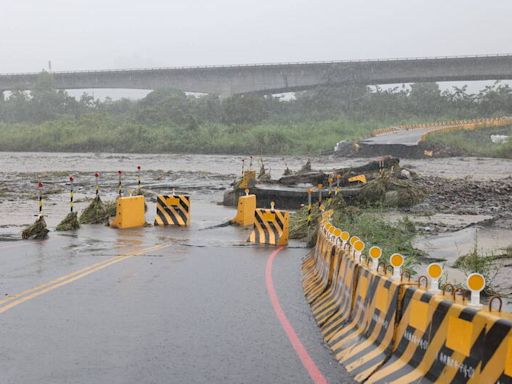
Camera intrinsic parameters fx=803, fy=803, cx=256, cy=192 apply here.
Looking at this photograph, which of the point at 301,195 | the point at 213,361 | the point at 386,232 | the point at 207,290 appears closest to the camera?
the point at 213,361

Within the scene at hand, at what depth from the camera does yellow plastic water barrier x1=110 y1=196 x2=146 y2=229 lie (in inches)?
864

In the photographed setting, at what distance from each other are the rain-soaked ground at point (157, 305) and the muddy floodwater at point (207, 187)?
16cm

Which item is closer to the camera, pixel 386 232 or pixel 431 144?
pixel 386 232

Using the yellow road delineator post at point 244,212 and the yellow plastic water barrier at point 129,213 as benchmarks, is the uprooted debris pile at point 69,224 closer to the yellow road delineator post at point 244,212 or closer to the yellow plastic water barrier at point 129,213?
the yellow plastic water barrier at point 129,213

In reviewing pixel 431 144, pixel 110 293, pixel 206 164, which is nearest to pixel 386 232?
pixel 110 293

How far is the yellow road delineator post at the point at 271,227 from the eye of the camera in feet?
63.7

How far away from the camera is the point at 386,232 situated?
1884cm

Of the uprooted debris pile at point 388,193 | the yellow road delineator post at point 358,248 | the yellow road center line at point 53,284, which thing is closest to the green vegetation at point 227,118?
the uprooted debris pile at point 388,193

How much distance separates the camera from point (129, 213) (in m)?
22.2

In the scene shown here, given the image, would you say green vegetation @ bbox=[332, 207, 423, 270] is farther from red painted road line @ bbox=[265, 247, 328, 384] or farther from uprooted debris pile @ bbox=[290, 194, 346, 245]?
red painted road line @ bbox=[265, 247, 328, 384]

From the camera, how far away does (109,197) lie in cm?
3391

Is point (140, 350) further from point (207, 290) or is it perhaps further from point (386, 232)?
point (386, 232)

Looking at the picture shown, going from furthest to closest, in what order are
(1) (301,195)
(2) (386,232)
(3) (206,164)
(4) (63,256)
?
(3) (206,164) → (1) (301,195) → (2) (386,232) → (4) (63,256)

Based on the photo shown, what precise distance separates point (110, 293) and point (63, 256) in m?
4.69
